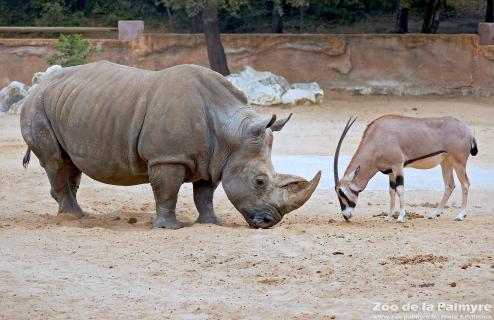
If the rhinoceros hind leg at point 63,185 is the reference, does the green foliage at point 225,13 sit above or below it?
below

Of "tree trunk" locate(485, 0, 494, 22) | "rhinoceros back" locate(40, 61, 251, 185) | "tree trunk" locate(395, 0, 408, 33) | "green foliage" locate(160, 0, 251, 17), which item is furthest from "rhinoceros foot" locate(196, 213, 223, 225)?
"tree trunk" locate(485, 0, 494, 22)

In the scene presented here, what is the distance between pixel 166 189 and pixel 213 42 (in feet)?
40.2

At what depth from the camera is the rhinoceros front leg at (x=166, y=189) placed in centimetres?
930

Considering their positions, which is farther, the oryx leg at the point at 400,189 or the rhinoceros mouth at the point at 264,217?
the oryx leg at the point at 400,189

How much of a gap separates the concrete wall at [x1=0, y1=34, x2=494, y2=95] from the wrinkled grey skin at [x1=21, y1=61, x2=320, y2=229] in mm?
12060

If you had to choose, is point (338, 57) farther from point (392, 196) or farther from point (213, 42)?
point (392, 196)

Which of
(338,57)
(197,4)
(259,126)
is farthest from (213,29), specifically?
(259,126)

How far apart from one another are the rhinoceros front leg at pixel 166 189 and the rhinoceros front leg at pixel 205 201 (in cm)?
28

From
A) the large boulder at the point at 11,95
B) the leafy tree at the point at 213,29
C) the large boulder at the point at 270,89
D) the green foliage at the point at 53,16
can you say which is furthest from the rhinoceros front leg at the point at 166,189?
the green foliage at the point at 53,16

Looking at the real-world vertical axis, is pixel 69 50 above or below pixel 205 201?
below

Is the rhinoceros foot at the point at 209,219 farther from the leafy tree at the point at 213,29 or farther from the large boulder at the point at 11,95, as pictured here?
the large boulder at the point at 11,95

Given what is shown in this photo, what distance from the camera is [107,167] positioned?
973 centimetres

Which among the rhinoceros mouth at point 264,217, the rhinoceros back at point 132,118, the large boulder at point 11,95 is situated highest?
the rhinoceros back at point 132,118

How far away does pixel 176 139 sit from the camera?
9.22 m
